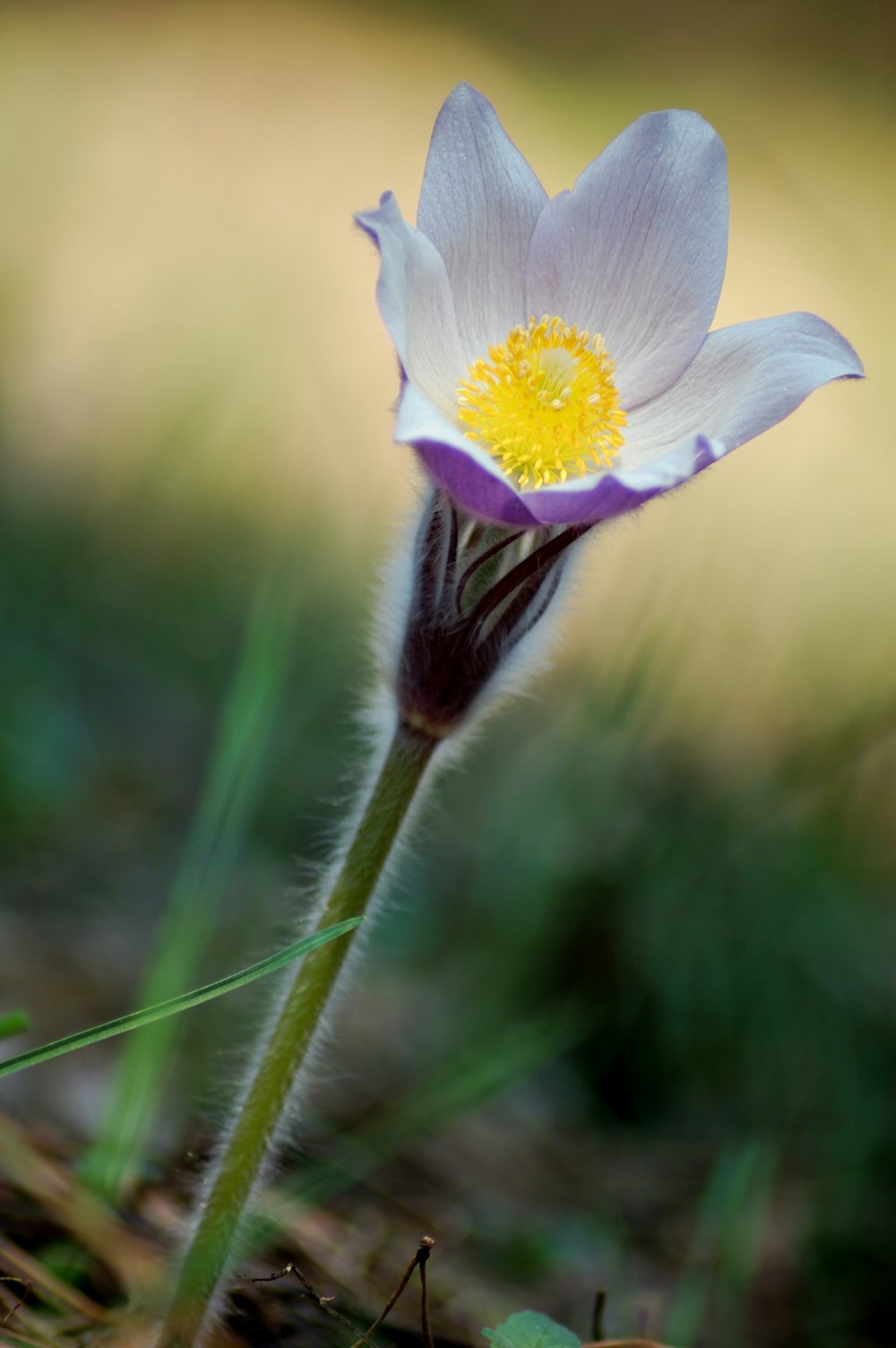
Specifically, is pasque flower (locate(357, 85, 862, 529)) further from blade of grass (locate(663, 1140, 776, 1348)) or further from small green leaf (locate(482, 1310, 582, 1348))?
blade of grass (locate(663, 1140, 776, 1348))

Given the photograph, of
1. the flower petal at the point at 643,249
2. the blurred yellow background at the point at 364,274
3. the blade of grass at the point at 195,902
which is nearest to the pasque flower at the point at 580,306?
the flower petal at the point at 643,249

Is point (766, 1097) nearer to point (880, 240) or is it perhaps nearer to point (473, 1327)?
point (473, 1327)

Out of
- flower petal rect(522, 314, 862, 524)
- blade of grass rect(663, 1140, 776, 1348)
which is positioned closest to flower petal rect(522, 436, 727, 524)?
flower petal rect(522, 314, 862, 524)

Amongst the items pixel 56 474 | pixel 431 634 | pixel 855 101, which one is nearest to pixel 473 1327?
pixel 431 634

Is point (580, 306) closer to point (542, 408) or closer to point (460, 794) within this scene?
point (542, 408)

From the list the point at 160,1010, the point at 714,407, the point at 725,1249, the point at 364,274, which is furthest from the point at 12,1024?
the point at 364,274

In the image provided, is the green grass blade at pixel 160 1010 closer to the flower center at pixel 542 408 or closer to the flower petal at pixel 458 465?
the flower petal at pixel 458 465
